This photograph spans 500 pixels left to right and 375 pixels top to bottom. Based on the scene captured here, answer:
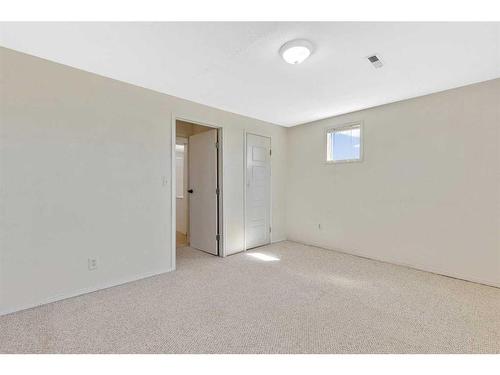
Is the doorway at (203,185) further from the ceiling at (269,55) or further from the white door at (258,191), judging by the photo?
the ceiling at (269,55)

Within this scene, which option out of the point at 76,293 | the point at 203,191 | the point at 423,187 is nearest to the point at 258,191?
the point at 203,191

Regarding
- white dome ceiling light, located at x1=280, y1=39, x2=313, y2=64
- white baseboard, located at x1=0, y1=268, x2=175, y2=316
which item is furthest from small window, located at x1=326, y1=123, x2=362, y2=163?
white baseboard, located at x1=0, y1=268, x2=175, y2=316

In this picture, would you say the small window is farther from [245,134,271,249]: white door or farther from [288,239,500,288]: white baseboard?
[288,239,500,288]: white baseboard

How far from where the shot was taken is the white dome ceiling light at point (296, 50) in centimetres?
191

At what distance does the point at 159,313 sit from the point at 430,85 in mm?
3707

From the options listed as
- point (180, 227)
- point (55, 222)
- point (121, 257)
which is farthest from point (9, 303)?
point (180, 227)

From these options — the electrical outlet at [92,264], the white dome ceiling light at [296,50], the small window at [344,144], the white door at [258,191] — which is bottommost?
the electrical outlet at [92,264]

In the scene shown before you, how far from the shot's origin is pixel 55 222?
89.7 inches

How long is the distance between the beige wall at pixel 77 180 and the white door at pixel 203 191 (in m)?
0.76

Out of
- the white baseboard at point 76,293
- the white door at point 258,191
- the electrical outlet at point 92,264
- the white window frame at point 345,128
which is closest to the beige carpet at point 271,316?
the white baseboard at point 76,293

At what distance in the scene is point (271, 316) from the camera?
204 centimetres

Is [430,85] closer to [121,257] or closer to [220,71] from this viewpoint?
[220,71]

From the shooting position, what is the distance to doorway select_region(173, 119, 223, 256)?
12.4 ft

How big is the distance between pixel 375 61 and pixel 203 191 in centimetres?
291
